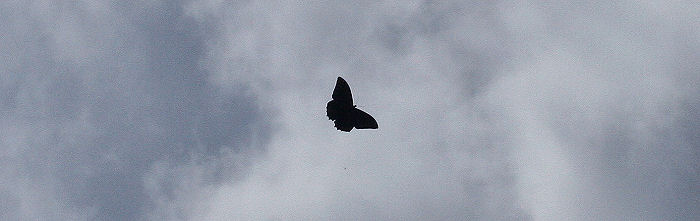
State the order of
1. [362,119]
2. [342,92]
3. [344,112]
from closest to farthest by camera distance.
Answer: [342,92] → [344,112] → [362,119]

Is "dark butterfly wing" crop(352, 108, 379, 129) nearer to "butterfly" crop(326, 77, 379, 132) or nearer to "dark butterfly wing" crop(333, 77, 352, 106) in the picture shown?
"butterfly" crop(326, 77, 379, 132)

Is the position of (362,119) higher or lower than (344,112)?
higher

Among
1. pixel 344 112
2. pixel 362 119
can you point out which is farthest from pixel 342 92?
pixel 362 119

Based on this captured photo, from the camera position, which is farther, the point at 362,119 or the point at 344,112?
the point at 362,119

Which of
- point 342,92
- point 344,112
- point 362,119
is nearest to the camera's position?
point 342,92

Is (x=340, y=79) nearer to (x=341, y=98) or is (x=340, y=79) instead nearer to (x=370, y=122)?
(x=341, y=98)

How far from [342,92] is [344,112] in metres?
2.17

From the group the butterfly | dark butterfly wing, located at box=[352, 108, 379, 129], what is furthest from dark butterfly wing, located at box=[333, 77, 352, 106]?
dark butterfly wing, located at box=[352, 108, 379, 129]

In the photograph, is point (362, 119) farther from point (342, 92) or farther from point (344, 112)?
point (342, 92)

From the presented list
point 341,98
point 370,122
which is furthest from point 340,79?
point 370,122

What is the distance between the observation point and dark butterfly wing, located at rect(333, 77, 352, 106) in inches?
2108

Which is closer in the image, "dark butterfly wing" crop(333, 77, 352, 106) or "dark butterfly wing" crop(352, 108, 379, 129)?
"dark butterfly wing" crop(333, 77, 352, 106)

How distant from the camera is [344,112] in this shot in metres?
55.6

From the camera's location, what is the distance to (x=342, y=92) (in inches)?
2127
